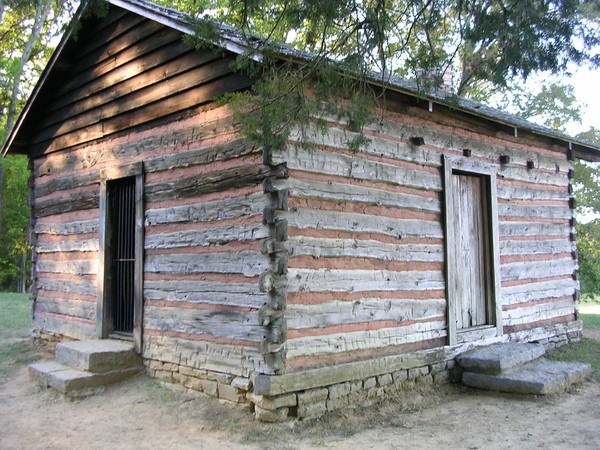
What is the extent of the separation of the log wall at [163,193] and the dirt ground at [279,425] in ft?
1.93

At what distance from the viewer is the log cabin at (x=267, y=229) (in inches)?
239

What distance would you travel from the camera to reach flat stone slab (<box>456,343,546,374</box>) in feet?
24.6

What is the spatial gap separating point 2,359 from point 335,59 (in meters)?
7.31

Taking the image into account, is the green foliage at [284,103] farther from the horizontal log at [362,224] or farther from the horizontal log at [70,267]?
the horizontal log at [70,267]

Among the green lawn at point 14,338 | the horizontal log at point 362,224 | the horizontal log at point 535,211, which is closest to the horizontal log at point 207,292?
the horizontal log at point 362,224

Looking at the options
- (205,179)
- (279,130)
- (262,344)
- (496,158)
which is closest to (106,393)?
(262,344)

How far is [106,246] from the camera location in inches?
325

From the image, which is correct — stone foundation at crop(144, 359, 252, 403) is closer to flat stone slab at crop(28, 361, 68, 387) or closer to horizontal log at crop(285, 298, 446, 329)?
horizontal log at crop(285, 298, 446, 329)

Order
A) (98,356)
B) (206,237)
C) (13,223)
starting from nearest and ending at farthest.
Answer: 1. (206,237)
2. (98,356)
3. (13,223)

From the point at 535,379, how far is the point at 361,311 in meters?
2.54

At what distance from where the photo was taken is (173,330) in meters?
7.02

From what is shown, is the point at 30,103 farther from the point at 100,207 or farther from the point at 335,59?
the point at 335,59

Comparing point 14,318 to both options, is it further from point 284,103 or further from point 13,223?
point 13,223

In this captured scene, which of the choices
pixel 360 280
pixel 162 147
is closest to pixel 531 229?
pixel 360 280
